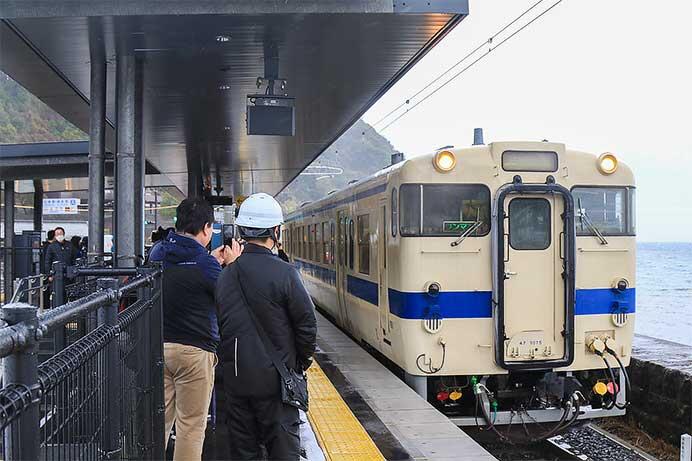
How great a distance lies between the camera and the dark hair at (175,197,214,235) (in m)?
4.90

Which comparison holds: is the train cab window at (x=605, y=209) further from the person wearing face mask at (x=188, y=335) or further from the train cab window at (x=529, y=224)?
the person wearing face mask at (x=188, y=335)

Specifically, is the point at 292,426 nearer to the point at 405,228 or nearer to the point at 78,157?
the point at 405,228

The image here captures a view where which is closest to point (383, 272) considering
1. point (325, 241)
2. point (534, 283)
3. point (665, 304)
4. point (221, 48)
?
point (534, 283)

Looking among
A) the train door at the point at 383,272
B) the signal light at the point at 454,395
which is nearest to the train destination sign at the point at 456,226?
the train door at the point at 383,272

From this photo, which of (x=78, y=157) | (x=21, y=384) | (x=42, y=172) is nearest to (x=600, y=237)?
(x=21, y=384)

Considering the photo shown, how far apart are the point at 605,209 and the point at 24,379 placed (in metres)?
7.41

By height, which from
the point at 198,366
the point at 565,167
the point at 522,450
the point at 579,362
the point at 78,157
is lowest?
the point at 522,450

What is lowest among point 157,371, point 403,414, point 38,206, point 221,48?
point 403,414

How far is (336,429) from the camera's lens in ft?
21.6

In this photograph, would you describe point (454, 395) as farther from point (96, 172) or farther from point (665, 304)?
point (665, 304)

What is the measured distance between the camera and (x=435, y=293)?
7816 millimetres

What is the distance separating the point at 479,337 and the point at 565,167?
6.48ft

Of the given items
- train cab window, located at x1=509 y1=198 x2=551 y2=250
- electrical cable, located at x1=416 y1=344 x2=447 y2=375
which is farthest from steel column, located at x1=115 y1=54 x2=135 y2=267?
train cab window, located at x1=509 y1=198 x2=551 y2=250

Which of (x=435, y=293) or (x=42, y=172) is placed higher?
(x=42, y=172)
